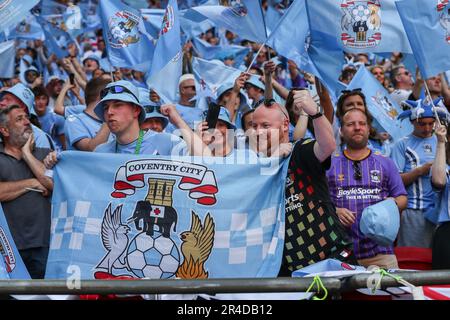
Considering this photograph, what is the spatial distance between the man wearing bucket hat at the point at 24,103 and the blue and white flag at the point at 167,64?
1055mm

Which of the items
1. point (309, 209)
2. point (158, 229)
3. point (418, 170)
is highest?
point (418, 170)

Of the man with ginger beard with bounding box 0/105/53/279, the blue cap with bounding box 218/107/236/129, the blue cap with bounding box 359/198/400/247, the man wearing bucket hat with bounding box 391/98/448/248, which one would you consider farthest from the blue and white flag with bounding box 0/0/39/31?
the blue cap with bounding box 359/198/400/247

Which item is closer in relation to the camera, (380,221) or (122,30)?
(380,221)

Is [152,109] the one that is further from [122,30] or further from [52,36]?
[52,36]

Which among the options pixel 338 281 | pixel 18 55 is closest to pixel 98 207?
pixel 338 281

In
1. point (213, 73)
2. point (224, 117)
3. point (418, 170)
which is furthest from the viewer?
point (213, 73)

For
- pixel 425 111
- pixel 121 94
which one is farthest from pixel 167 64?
pixel 425 111

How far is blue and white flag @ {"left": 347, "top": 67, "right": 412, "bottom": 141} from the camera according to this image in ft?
28.1

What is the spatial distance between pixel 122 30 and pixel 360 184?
150 inches

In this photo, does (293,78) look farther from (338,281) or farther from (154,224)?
(338,281)

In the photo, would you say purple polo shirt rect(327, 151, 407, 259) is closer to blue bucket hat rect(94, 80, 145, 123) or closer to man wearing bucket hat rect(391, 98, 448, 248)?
man wearing bucket hat rect(391, 98, 448, 248)

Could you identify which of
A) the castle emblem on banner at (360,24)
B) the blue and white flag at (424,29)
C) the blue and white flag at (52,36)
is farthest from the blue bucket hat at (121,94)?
the blue and white flag at (52,36)

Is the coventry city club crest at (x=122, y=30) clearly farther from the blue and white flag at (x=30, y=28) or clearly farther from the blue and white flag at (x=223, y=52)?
the blue and white flag at (x=30, y=28)

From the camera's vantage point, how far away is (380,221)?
5016 mm
